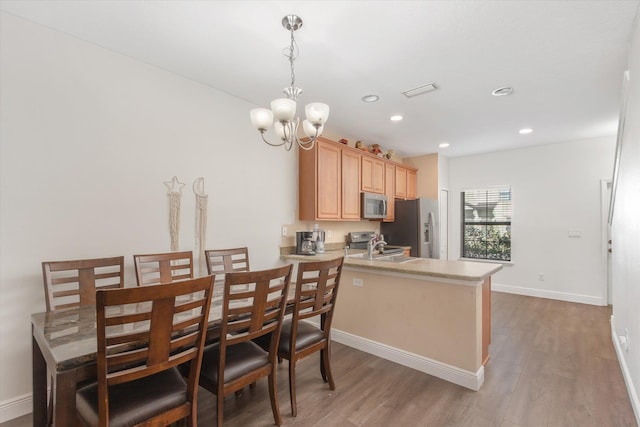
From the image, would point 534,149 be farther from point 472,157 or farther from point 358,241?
point 358,241

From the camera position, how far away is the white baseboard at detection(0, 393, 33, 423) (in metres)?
1.98

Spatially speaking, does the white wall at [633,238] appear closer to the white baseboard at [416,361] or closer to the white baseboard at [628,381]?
the white baseboard at [628,381]

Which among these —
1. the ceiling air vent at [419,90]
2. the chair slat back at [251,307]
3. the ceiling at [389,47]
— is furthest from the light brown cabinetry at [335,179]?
the chair slat back at [251,307]

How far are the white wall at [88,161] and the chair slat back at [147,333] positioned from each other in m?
1.17

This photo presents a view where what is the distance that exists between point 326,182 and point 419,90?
1490mm

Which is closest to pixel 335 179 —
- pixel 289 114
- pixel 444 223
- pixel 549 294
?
pixel 289 114

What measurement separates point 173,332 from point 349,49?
2224 mm

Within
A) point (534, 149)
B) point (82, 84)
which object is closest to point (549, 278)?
point (534, 149)

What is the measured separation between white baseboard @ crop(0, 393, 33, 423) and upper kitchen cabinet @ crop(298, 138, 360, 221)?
9.23 feet

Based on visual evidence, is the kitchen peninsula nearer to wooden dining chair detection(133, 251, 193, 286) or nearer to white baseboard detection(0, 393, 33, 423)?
wooden dining chair detection(133, 251, 193, 286)

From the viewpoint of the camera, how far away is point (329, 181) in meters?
3.96

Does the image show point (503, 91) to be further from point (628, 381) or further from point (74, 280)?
point (74, 280)

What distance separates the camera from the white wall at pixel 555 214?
4.69 meters

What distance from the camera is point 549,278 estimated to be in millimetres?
5074
